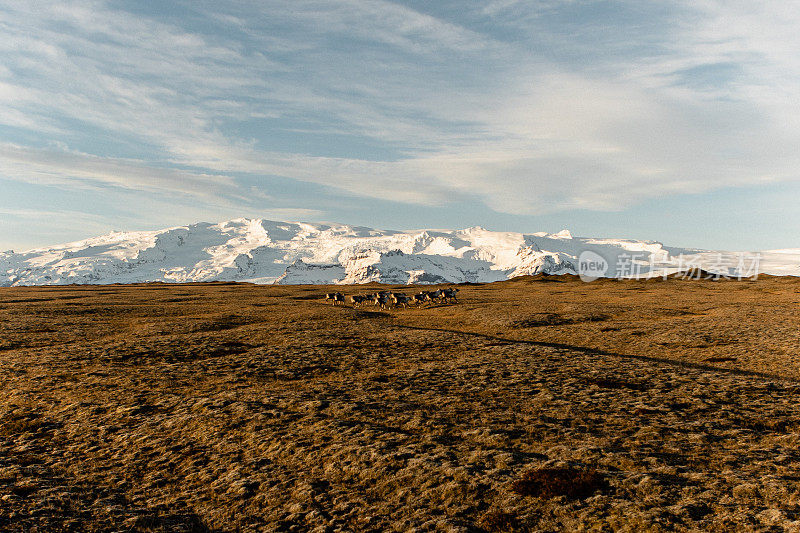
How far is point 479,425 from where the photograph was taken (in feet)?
37.7

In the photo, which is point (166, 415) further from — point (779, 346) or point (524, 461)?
point (779, 346)

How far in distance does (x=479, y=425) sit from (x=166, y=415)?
866cm

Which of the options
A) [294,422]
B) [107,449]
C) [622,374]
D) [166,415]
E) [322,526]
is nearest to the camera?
[322,526]

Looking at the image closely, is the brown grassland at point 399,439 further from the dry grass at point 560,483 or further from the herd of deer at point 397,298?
the herd of deer at point 397,298

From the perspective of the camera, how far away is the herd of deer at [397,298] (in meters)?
55.5

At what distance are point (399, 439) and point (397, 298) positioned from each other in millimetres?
44587

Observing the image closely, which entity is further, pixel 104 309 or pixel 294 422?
pixel 104 309

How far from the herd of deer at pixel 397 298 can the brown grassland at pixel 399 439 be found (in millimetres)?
32484

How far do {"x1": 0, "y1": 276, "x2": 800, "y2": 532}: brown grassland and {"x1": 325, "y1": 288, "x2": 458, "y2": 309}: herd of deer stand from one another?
107 feet

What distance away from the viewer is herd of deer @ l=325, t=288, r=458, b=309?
2186 inches

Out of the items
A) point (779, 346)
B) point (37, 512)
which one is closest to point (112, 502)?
point (37, 512)

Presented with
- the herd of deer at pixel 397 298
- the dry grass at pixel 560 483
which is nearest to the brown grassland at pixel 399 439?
the dry grass at pixel 560 483

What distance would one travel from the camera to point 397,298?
5525cm

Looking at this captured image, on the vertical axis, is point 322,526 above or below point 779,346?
below
